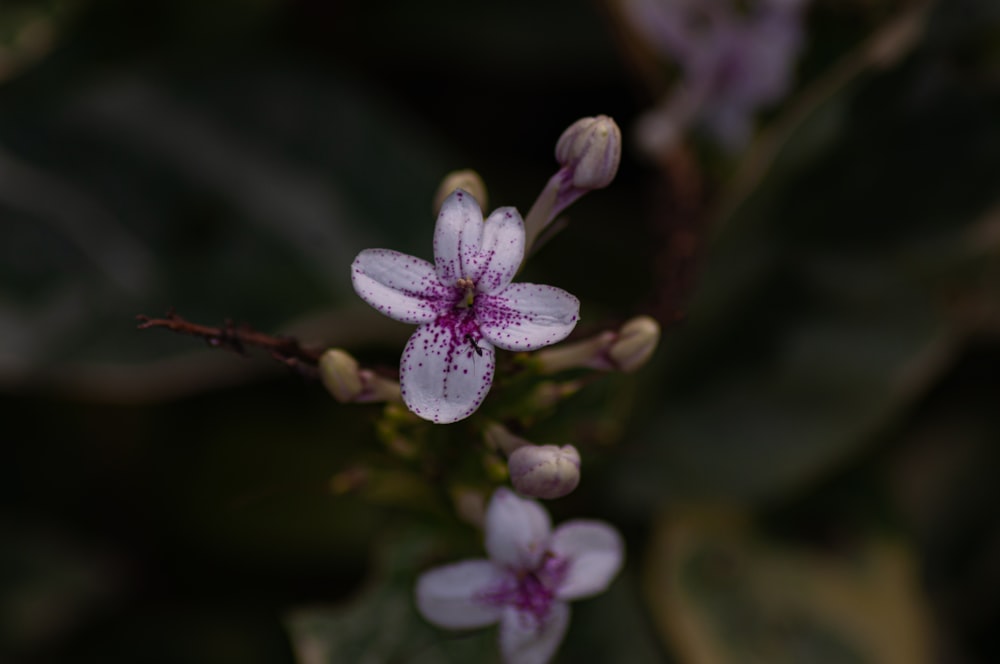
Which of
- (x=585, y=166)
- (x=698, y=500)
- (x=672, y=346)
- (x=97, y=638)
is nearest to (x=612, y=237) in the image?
(x=672, y=346)

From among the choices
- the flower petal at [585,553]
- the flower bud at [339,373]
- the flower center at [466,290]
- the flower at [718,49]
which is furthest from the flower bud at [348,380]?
the flower at [718,49]

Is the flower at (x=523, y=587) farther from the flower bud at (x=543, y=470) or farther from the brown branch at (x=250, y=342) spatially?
the brown branch at (x=250, y=342)

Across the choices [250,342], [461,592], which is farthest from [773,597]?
[250,342]

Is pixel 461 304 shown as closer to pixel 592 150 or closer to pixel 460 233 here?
pixel 460 233

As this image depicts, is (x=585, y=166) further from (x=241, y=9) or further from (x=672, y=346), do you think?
(x=241, y=9)

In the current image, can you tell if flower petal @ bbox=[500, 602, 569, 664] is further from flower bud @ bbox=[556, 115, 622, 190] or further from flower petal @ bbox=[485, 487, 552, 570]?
flower bud @ bbox=[556, 115, 622, 190]
